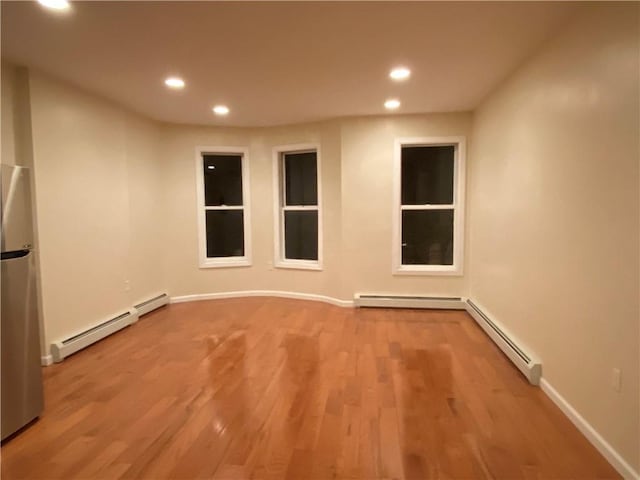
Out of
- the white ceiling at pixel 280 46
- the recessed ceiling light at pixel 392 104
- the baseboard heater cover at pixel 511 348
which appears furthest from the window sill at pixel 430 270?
the white ceiling at pixel 280 46

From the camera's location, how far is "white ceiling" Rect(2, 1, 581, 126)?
2.28 meters

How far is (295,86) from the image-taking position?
3.63 metres

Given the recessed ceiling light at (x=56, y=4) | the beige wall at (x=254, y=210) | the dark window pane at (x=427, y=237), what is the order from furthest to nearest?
the beige wall at (x=254, y=210) → the dark window pane at (x=427, y=237) → the recessed ceiling light at (x=56, y=4)

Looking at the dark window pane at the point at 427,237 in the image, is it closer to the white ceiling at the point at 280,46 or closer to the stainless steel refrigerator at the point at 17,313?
the white ceiling at the point at 280,46

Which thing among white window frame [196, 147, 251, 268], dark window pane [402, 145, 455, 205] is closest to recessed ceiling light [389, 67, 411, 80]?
dark window pane [402, 145, 455, 205]

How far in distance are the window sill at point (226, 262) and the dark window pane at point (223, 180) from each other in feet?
2.74

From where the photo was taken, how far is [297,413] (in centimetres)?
248

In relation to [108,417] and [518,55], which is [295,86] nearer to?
[518,55]

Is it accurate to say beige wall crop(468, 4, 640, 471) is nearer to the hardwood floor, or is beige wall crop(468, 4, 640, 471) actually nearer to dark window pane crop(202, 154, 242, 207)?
the hardwood floor

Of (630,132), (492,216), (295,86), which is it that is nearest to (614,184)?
(630,132)

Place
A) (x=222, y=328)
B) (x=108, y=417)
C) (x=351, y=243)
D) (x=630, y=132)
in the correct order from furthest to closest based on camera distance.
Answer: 1. (x=351, y=243)
2. (x=222, y=328)
3. (x=108, y=417)
4. (x=630, y=132)

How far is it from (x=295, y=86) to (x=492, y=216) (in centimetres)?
244

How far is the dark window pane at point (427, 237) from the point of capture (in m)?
5.05

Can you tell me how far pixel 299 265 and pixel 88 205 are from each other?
2.79 m
